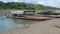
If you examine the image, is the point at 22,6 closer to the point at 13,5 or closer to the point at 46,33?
the point at 13,5

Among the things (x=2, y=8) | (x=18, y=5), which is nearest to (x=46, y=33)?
(x=2, y=8)

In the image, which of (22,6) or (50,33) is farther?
(22,6)

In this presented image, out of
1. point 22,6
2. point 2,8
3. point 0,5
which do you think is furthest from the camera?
point 22,6

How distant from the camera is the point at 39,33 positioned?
8.97 metres

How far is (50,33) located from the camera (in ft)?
29.1

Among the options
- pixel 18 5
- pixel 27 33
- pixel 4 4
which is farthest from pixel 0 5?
pixel 27 33

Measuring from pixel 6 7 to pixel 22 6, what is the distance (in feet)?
39.2

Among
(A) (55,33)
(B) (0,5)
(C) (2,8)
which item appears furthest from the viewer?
(B) (0,5)

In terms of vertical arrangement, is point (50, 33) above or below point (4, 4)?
above

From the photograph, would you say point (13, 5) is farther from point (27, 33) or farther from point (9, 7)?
point (27, 33)

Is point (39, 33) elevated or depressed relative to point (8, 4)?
elevated

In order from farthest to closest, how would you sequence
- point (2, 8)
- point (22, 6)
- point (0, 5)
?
point (22, 6) → point (0, 5) → point (2, 8)

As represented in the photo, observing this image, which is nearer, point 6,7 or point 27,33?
point 27,33

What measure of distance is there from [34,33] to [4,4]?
88.9 metres
